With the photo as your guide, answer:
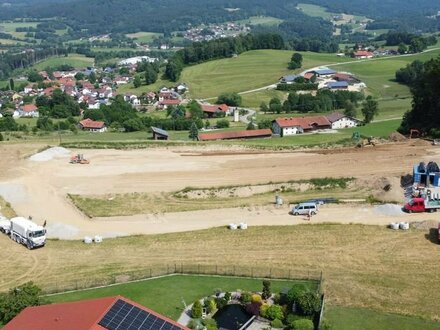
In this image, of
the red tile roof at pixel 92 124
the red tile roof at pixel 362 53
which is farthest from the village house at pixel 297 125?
the red tile roof at pixel 362 53

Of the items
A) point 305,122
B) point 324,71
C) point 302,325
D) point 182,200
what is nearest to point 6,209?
point 182,200

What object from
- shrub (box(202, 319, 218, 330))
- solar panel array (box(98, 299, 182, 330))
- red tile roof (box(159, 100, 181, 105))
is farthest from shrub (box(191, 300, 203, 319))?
red tile roof (box(159, 100, 181, 105))

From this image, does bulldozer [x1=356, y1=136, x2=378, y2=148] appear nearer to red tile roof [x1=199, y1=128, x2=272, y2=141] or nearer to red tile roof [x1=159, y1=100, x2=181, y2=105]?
red tile roof [x1=199, y1=128, x2=272, y2=141]

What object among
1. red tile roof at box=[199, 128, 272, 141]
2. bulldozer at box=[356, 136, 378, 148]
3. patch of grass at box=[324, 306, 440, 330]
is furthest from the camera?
red tile roof at box=[199, 128, 272, 141]

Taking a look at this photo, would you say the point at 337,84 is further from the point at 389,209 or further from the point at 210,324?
the point at 210,324

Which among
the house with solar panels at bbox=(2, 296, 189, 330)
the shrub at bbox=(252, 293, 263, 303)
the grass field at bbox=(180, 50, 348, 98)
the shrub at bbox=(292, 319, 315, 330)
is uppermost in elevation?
the house with solar panels at bbox=(2, 296, 189, 330)

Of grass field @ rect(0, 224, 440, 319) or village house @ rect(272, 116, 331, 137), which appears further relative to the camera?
village house @ rect(272, 116, 331, 137)

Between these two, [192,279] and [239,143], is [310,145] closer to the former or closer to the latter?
[239,143]
